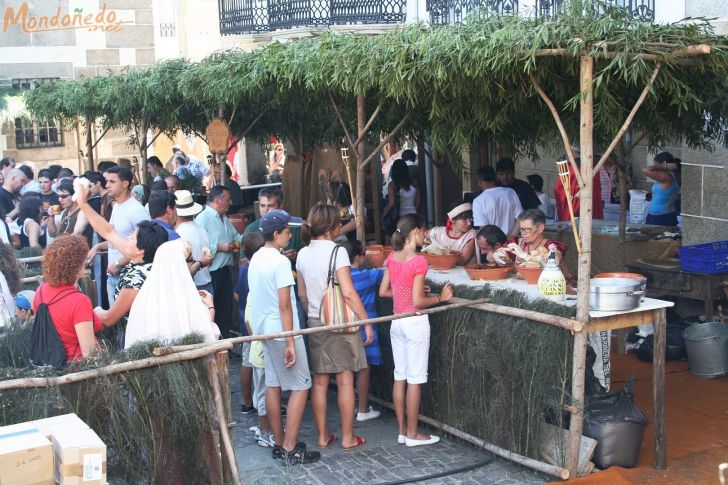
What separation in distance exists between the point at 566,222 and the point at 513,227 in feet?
8.22

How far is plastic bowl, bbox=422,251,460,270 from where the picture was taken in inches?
322

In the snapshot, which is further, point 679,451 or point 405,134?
point 405,134

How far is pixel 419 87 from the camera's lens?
7.80 metres

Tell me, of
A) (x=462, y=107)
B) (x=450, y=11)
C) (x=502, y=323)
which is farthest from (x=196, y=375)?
(x=450, y=11)

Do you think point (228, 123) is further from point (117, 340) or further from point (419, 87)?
point (117, 340)

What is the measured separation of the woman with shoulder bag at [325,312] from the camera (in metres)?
7.02

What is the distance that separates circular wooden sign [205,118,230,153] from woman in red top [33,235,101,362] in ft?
24.8

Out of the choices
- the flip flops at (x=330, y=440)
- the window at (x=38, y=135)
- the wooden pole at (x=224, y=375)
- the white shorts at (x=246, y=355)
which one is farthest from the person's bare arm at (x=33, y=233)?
the window at (x=38, y=135)

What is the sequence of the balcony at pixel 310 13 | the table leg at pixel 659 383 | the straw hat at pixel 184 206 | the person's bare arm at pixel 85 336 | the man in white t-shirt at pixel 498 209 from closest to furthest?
1. the person's bare arm at pixel 85 336
2. the table leg at pixel 659 383
3. the straw hat at pixel 184 206
4. the man in white t-shirt at pixel 498 209
5. the balcony at pixel 310 13

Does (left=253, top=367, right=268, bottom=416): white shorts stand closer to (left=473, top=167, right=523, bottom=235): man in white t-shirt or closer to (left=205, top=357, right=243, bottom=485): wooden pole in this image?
(left=205, top=357, right=243, bottom=485): wooden pole

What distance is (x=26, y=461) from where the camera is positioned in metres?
4.12

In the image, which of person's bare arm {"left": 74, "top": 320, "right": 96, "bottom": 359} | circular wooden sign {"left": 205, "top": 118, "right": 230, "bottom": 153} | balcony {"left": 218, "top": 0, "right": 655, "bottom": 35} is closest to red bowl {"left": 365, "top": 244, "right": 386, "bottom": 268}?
person's bare arm {"left": 74, "top": 320, "right": 96, "bottom": 359}

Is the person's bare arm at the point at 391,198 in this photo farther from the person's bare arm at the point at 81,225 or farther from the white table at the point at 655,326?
the white table at the point at 655,326

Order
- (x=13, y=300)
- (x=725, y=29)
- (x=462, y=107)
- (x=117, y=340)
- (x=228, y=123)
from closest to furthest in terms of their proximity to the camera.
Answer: (x=117, y=340) → (x=13, y=300) → (x=462, y=107) → (x=725, y=29) → (x=228, y=123)
